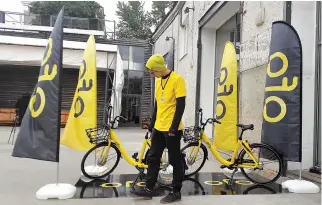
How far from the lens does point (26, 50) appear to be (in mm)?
15914

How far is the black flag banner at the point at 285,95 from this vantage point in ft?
15.0

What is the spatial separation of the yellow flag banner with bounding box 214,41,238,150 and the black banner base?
67 cm

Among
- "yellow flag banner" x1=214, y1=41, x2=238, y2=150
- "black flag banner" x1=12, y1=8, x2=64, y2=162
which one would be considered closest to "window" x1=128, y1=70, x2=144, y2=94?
"yellow flag banner" x1=214, y1=41, x2=238, y2=150

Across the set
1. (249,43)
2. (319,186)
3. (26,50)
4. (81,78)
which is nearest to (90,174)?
(81,78)

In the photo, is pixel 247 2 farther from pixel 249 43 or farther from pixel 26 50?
pixel 26 50

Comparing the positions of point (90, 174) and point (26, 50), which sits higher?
point (26, 50)

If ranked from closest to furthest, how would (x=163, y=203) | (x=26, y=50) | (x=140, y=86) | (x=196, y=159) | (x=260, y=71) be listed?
(x=163, y=203) < (x=196, y=159) < (x=260, y=71) < (x=26, y=50) < (x=140, y=86)

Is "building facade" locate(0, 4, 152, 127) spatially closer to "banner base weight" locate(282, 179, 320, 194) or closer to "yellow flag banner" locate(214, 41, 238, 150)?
"yellow flag banner" locate(214, 41, 238, 150)

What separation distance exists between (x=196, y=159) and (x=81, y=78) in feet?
7.49

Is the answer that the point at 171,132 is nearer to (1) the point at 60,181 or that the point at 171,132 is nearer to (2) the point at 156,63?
(2) the point at 156,63

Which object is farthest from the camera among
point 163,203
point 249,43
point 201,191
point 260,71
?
point 249,43

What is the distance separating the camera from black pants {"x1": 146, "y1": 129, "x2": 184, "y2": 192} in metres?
3.92

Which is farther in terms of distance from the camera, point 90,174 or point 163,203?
point 90,174

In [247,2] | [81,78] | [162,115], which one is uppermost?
[247,2]
